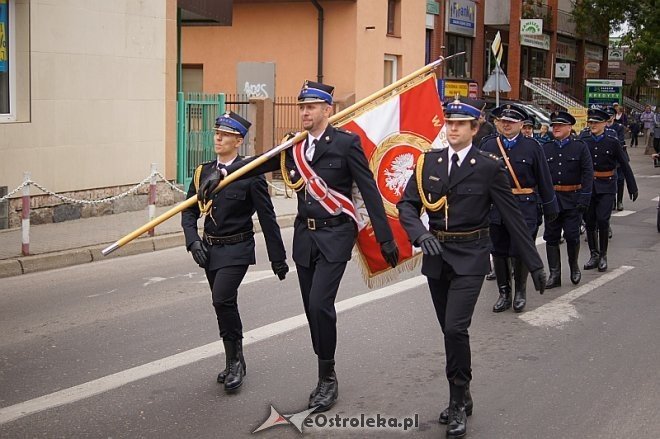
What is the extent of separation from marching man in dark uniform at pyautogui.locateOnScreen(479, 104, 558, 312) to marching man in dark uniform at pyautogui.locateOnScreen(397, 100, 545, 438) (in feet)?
10.7

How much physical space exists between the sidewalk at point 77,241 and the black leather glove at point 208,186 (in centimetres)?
543

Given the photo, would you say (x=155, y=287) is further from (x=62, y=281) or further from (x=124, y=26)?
(x=124, y=26)

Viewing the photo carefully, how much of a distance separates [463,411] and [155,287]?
5.31 m

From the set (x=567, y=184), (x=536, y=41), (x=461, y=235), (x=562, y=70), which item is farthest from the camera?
(x=562, y=70)

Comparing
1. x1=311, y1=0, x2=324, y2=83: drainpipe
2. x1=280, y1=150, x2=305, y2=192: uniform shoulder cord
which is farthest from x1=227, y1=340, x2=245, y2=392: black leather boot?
x1=311, y1=0, x2=324, y2=83: drainpipe

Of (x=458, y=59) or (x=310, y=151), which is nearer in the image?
(x=310, y=151)

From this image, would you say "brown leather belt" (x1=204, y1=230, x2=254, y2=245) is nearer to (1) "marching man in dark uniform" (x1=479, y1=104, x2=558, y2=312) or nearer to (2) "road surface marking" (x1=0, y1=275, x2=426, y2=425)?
(2) "road surface marking" (x1=0, y1=275, x2=426, y2=425)

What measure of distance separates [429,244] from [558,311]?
3985 millimetres

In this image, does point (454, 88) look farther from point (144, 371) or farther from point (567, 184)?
point (144, 371)

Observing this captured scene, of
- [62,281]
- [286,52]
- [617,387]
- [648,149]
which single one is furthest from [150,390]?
[648,149]

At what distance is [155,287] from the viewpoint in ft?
33.8

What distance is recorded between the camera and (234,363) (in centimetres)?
655

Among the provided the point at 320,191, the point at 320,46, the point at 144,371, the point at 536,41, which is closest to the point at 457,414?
the point at 320,191

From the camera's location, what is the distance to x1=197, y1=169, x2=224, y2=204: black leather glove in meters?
6.25
